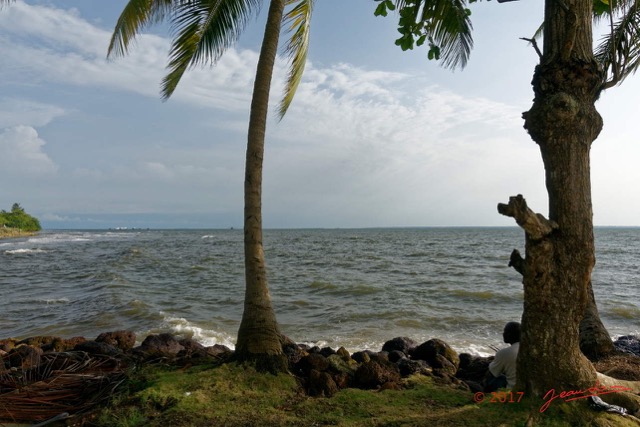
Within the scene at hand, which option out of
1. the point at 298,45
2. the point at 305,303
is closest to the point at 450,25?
the point at 298,45

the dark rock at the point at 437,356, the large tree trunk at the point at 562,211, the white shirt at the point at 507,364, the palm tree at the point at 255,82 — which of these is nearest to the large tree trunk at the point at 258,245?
the palm tree at the point at 255,82

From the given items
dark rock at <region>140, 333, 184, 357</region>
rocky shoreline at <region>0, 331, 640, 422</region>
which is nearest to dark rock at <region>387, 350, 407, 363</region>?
rocky shoreline at <region>0, 331, 640, 422</region>

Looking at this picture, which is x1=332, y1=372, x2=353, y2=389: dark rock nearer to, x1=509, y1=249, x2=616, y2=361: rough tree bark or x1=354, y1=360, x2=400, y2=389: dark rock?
x1=354, y1=360, x2=400, y2=389: dark rock

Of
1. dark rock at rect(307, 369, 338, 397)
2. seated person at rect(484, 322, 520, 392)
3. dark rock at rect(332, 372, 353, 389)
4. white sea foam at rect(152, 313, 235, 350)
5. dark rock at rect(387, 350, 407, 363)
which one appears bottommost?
white sea foam at rect(152, 313, 235, 350)

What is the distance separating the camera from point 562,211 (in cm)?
353

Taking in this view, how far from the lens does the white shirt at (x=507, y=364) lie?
4711 mm

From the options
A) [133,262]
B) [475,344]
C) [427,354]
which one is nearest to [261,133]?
[427,354]

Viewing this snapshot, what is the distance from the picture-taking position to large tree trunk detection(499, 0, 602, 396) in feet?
11.4

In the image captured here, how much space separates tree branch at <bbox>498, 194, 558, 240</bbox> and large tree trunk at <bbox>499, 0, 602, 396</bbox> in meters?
0.05

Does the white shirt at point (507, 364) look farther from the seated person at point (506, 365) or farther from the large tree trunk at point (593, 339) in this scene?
the large tree trunk at point (593, 339)

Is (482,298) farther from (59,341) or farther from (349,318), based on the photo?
(59,341)

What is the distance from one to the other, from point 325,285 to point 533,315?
13.8m

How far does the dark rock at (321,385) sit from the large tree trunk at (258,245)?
1.14ft

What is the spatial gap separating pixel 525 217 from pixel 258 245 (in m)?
3.05
